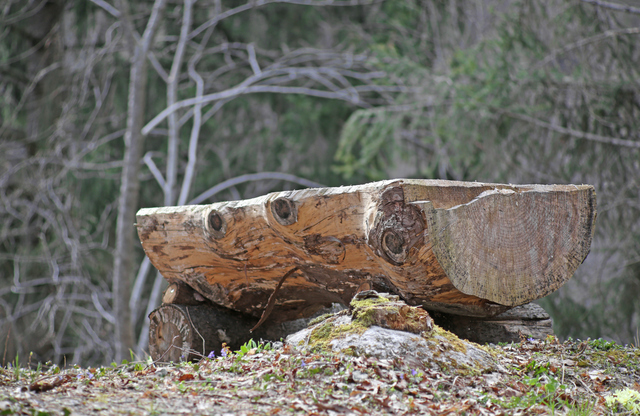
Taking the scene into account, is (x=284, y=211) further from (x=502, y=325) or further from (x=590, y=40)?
(x=590, y=40)

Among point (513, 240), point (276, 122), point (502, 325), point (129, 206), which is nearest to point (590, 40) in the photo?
point (502, 325)

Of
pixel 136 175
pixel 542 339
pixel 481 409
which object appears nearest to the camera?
pixel 481 409

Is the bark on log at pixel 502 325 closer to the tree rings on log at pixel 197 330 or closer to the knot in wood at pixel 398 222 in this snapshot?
the knot in wood at pixel 398 222

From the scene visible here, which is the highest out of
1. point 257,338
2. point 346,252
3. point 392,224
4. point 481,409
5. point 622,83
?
point 622,83

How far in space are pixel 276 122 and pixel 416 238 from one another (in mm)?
8032

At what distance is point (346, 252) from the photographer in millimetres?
2807

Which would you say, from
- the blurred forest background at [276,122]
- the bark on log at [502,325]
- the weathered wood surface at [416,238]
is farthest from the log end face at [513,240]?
the blurred forest background at [276,122]

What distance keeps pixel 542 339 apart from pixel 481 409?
4.39 feet

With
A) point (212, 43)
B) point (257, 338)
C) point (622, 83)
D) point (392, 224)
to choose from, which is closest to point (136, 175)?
point (257, 338)

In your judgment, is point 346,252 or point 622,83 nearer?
point 346,252

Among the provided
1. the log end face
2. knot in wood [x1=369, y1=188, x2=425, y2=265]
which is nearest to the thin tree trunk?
knot in wood [x1=369, y1=188, x2=425, y2=265]

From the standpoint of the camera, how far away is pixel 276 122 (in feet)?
33.3

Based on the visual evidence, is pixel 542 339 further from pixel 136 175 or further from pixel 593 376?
pixel 136 175

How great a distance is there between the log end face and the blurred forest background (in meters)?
3.12
